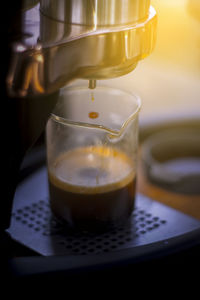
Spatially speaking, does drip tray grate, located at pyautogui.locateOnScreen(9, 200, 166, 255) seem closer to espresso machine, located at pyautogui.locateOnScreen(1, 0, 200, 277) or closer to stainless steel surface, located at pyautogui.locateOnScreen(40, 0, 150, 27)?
espresso machine, located at pyautogui.locateOnScreen(1, 0, 200, 277)

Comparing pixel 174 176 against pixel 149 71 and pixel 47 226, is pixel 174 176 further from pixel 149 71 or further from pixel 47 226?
pixel 149 71

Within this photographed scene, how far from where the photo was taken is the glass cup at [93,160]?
21.0 inches

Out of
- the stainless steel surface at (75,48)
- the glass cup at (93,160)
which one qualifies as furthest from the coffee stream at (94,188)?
the stainless steel surface at (75,48)

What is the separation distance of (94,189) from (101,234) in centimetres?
5

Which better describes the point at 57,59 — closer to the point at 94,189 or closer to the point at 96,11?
the point at 96,11

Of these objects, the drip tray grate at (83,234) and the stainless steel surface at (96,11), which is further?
the drip tray grate at (83,234)

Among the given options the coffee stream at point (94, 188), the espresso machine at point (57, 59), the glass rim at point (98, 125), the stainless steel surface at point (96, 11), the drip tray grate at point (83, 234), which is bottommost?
the drip tray grate at point (83, 234)

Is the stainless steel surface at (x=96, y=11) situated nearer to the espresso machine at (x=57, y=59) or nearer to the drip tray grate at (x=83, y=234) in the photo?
the espresso machine at (x=57, y=59)

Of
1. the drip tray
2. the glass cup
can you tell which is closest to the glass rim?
the glass cup

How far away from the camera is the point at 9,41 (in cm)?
40

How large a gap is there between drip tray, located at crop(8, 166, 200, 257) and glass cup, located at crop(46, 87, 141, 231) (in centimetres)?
1

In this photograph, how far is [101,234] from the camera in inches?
21.4

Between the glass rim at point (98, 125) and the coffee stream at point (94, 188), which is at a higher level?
the glass rim at point (98, 125)

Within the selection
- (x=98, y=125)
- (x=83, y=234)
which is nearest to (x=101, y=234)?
(x=83, y=234)
